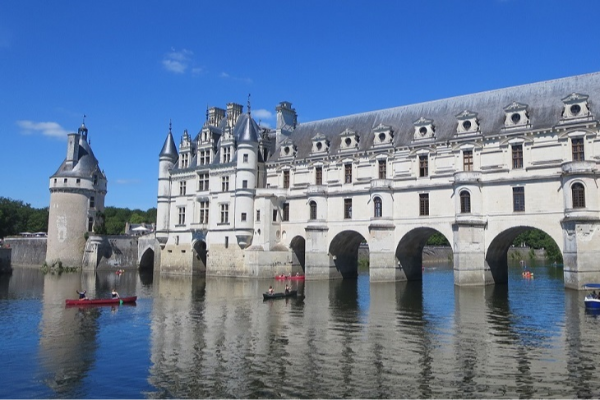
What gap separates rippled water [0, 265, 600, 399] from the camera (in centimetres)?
1455

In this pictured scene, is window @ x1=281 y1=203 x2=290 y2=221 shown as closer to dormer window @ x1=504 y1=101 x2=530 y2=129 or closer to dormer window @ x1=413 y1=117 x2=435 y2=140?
dormer window @ x1=413 y1=117 x2=435 y2=140

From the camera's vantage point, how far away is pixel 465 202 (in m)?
41.2

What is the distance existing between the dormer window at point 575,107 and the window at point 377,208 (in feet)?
52.0

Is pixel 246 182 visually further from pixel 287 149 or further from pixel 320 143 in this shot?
pixel 320 143

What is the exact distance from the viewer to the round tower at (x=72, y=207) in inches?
2692

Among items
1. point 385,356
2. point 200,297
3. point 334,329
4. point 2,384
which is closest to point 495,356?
point 385,356

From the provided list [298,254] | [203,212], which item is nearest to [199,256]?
[203,212]

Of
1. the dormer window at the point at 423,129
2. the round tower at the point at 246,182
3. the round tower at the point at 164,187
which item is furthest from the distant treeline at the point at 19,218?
the dormer window at the point at 423,129

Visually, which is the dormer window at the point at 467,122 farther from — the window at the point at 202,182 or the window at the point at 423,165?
the window at the point at 202,182

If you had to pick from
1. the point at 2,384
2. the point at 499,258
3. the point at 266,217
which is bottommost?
the point at 2,384

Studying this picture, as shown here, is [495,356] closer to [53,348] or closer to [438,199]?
[53,348]

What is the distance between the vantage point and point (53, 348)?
20.0m

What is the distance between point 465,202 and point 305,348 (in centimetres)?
2582

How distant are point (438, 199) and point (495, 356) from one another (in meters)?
26.3
